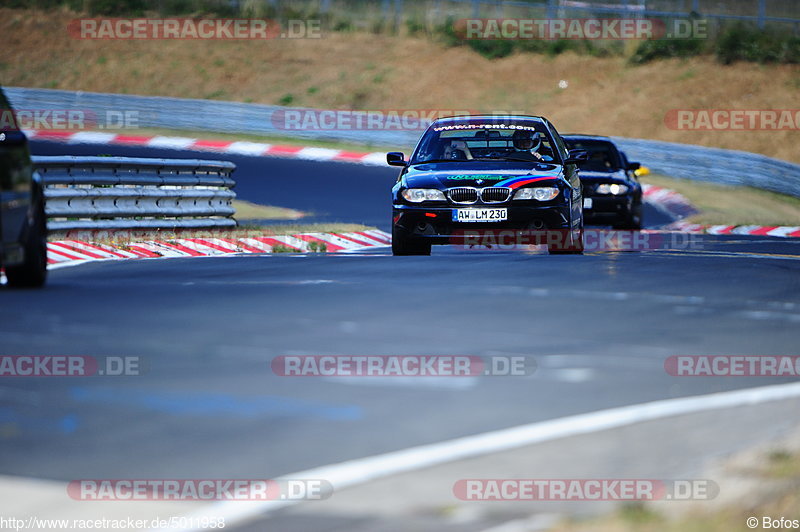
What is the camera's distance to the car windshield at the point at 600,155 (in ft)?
73.9

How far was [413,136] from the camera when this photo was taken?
35156 mm

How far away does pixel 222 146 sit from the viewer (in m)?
33.9

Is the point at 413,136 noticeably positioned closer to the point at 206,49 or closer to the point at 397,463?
the point at 206,49

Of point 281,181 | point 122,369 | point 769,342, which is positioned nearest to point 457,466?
point 122,369

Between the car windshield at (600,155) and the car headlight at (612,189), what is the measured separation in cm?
46

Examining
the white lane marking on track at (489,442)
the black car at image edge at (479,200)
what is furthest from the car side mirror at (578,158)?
the white lane marking on track at (489,442)

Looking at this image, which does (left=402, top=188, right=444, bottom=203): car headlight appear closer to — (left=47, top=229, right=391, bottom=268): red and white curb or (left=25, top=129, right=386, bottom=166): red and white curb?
(left=47, top=229, right=391, bottom=268): red and white curb

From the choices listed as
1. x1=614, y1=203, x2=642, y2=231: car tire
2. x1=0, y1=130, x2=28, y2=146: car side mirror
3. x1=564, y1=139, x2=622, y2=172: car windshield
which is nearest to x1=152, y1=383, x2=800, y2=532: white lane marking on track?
x1=0, y1=130, x2=28, y2=146: car side mirror

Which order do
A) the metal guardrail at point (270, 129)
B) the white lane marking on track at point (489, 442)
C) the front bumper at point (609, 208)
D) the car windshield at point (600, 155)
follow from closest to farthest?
1. the white lane marking on track at point (489, 442)
2. the front bumper at point (609, 208)
3. the car windshield at point (600, 155)
4. the metal guardrail at point (270, 129)

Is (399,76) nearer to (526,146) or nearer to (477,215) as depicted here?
(526,146)

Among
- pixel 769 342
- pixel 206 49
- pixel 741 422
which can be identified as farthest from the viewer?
pixel 206 49

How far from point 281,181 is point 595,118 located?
16760 mm

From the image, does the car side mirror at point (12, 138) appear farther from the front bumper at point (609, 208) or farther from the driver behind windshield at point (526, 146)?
the front bumper at point (609, 208)

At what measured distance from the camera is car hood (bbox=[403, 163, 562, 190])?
598 inches
